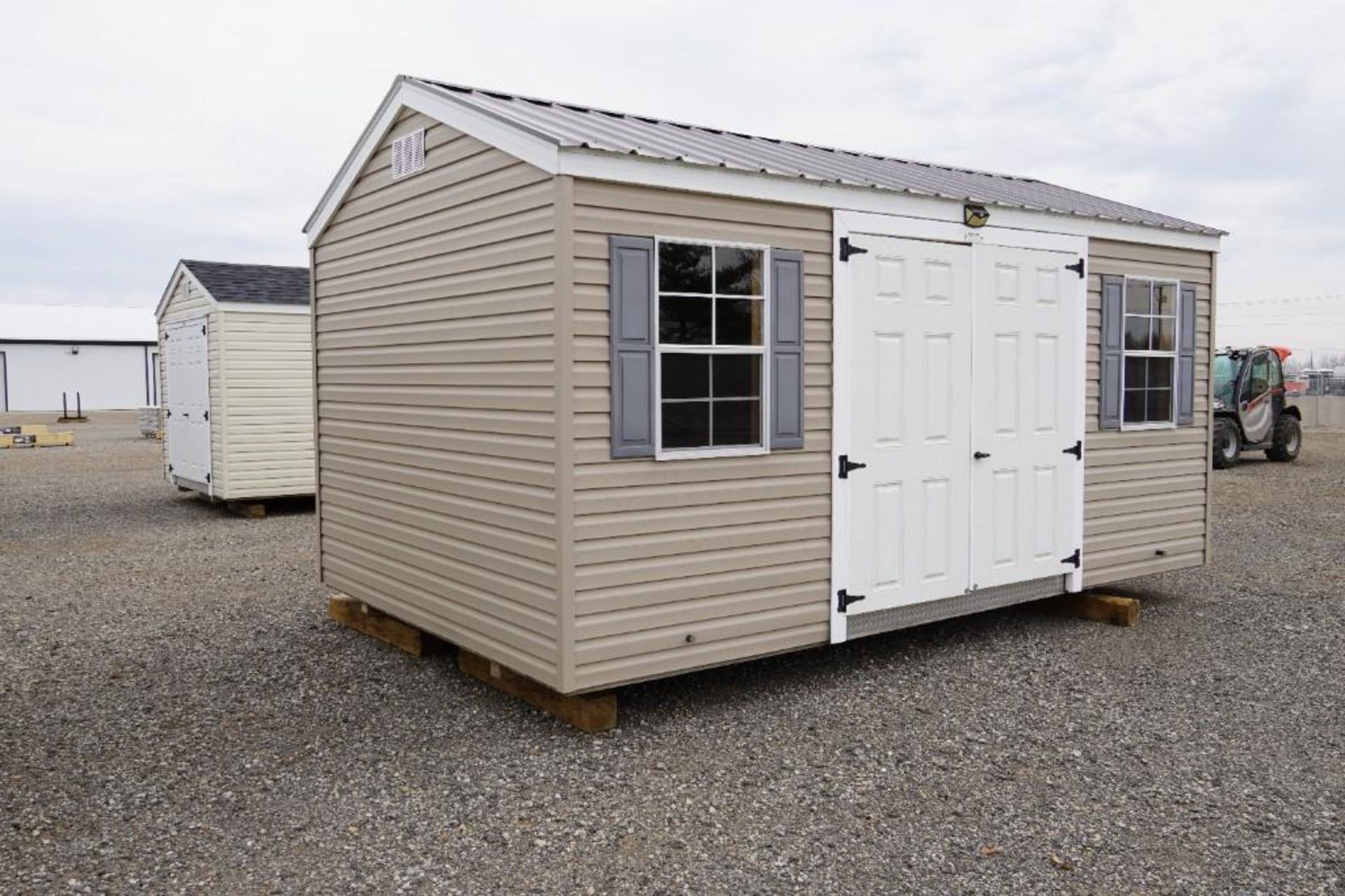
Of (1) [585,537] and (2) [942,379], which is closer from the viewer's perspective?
(1) [585,537]

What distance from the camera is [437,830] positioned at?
13.1 ft

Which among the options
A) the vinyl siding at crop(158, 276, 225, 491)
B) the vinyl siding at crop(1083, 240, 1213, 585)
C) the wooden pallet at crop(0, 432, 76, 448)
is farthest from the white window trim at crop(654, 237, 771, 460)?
the wooden pallet at crop(0, 432, 76, 448)

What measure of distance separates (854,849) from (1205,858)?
1182 mm

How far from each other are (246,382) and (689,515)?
8.37 meters

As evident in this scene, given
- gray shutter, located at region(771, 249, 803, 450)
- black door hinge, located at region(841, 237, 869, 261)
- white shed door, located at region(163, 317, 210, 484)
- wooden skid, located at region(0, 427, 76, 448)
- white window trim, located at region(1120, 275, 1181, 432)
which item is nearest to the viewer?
gray shutter, located at region(771, 249, 803, 450)

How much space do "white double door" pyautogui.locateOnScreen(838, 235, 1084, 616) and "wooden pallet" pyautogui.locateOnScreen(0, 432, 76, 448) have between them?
21346 millimetres

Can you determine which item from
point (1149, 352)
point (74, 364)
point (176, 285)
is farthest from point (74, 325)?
point (1149, 352)

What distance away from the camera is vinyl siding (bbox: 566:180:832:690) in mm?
4812

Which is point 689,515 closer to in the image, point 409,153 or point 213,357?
point 409,153

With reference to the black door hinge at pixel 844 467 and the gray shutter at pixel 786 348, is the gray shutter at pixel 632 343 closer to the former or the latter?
the gray shutter at pixel 786 348

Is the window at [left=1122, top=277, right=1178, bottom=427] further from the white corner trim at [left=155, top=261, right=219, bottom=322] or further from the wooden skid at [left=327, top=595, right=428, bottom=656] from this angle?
the white corner trim at [left=155, top=261, right=219, bottom=322]

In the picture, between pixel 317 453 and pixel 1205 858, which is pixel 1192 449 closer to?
pixel 1205 858

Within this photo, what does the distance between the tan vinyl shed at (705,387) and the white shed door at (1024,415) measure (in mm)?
21

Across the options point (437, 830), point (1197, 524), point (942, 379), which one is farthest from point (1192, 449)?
point (437, 830)
